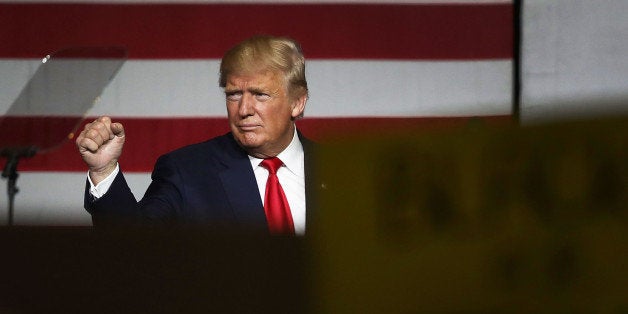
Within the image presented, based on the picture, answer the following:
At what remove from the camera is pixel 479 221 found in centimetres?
43

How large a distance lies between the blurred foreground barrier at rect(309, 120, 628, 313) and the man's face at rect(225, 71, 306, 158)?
3.71 ft

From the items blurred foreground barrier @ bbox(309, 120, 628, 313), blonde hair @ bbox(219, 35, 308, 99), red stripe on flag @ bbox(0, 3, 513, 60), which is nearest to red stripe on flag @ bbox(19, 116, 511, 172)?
red stripe on flag @ bbox(0, 3, 513, 60)

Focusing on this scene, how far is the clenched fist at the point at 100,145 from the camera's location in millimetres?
1200

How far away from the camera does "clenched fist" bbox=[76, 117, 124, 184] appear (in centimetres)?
120

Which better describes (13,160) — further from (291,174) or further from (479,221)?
(479,221)

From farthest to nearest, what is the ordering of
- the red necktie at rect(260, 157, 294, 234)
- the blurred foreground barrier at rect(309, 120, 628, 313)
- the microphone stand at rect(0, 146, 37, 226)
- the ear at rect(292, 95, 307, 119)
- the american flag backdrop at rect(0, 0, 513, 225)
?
1. the american flag backdrop at rect(0, 0, 513, 225)
2. the microphone stand at rect(0, 146, 37, 226)
3. the ear at rect(292, 95, 307, 119)
4. the red necktie at rect(260, 157, 294, 234)
5. the blurred foreground barrier at rect(309, 120, 628, 313)

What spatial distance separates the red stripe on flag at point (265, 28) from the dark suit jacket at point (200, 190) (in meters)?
1.06


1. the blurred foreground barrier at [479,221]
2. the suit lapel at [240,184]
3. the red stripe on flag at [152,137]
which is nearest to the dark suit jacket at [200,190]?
the suit lapel at [240,184]

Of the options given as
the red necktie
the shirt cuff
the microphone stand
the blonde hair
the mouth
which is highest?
the blonde hair

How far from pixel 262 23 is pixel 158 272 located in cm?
220

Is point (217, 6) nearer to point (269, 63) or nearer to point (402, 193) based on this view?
point (269, 63)

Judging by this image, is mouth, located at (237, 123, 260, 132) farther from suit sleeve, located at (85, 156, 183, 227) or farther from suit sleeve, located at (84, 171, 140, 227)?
suit sleeve, located at (84, 171, 140, 227)

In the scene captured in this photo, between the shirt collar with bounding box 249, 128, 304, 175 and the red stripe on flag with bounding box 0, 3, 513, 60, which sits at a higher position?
the red stripe on flag with bounding box 0, 3, 513, 60

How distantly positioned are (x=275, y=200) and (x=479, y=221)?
0.94m
